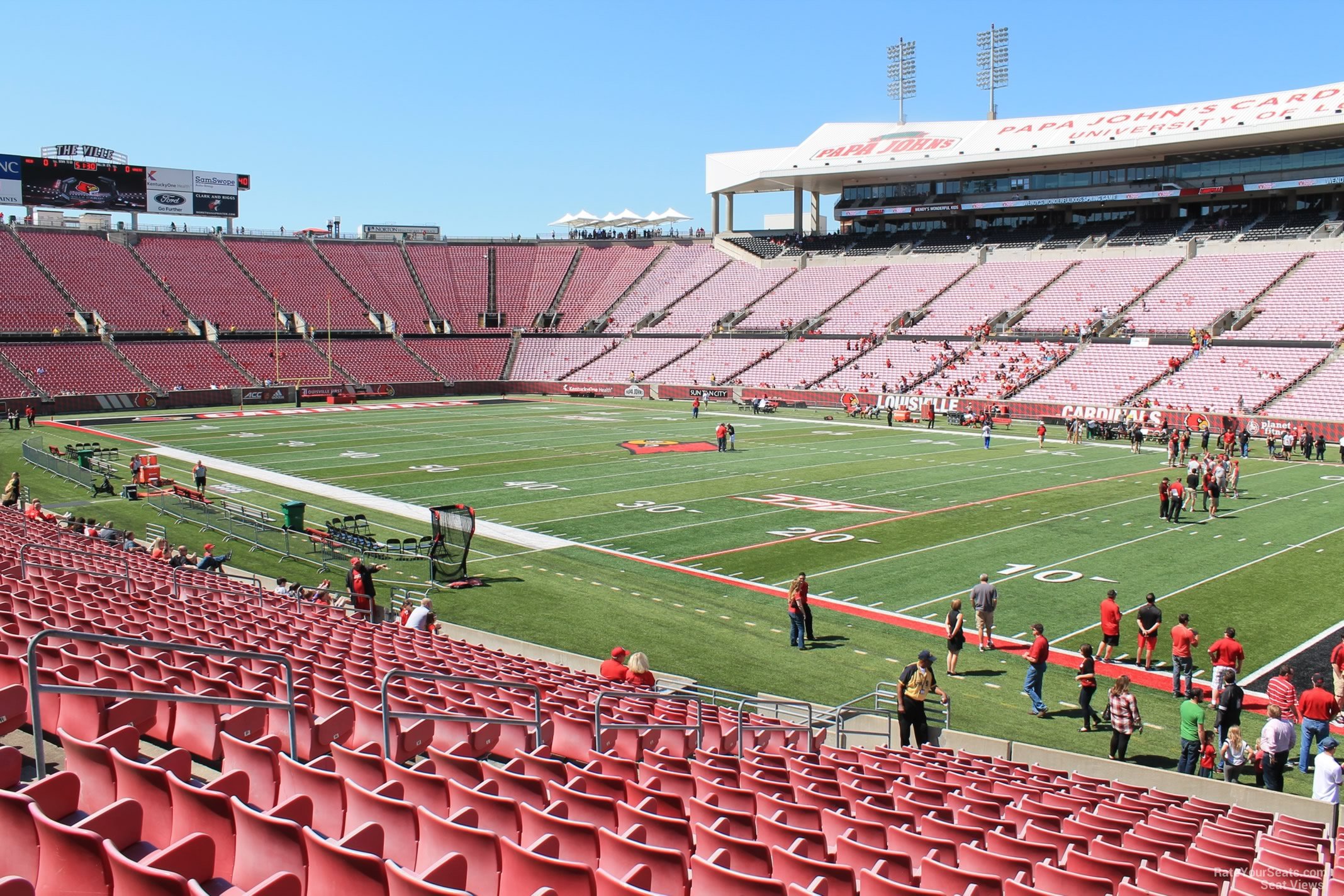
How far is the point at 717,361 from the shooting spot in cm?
7194

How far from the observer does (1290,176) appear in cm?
6412

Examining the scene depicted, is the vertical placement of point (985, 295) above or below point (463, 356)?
above

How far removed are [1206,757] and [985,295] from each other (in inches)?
2355

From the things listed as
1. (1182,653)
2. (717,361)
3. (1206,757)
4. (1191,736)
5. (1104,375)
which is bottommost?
(1206,757)

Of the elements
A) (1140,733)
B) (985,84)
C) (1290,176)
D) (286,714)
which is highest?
(985,84)

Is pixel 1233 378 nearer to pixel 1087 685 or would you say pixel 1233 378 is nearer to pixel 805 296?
pixel 805 296

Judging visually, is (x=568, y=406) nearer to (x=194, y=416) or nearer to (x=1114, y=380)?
(x=194, y=416)

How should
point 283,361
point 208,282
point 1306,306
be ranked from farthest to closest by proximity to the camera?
point 208,282, point 283,361, point 1306,306

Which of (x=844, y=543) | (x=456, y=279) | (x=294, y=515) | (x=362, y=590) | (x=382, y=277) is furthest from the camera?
(x=456, y=279)

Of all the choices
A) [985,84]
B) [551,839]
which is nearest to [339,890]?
[551,839]

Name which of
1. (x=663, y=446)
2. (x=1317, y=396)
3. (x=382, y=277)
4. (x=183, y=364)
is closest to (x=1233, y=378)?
(x=1317, y=396)

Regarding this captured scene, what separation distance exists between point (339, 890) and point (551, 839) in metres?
1.11

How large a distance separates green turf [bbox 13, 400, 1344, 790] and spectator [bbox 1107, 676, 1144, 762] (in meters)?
0.55

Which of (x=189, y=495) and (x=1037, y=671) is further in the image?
(x=189, y=495)
